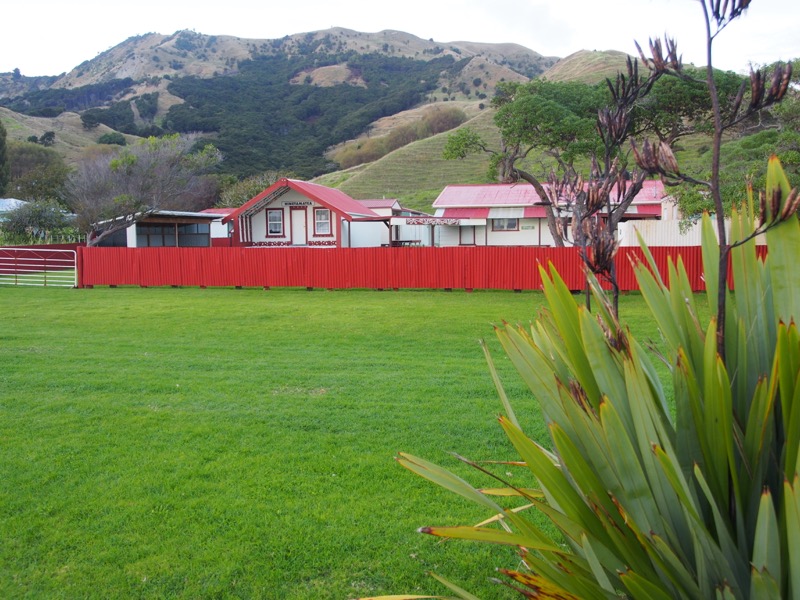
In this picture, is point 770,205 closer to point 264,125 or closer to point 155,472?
point 155,472

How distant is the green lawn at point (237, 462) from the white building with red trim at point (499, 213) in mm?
26687

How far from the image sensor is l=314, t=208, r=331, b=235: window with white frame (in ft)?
102

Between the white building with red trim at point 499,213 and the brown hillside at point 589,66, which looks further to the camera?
the brown hillside at point 589,66

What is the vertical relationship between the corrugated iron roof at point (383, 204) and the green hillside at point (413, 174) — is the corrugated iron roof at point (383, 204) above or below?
below

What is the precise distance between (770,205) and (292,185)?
96.1ft

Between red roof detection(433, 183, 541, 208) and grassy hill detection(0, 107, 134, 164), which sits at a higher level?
grassy hill detection(0, 107, 134, 164)

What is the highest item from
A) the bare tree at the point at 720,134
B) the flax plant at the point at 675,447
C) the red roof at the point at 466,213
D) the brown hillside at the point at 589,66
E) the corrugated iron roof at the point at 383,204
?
the brown hillside at the point at 589,66

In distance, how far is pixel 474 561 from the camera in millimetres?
4020

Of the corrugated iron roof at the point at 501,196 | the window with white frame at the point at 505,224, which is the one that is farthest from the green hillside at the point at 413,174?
the window with white frame at the point at 505,224

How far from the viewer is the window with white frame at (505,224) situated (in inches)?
1512

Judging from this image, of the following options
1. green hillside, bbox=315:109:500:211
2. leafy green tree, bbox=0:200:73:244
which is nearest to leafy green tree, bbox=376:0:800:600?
leafy green tree, bbox=0:200:73:244

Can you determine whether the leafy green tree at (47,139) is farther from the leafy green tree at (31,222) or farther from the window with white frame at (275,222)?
the window with white frame at (275,222)

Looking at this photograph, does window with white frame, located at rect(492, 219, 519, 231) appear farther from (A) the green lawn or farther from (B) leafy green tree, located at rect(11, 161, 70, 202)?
(B) leafy green tree, located at rect(11, 161, 70, 202)

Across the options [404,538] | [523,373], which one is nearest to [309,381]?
[404,538]
